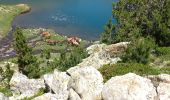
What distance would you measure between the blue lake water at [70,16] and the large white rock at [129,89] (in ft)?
371

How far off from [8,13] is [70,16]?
26.4m

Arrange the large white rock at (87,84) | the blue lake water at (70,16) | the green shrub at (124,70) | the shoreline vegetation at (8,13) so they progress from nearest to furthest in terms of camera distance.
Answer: the large white rock at (87,84) → the green shrub at (124,70) → the shoreline vegetation at (8,13) → the blue lake water at (70,16)

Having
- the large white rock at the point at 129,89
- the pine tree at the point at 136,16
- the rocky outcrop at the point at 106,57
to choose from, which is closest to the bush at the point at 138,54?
the rocky outcrop at the point at 106,57

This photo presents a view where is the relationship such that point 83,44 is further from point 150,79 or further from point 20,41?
point 150,79

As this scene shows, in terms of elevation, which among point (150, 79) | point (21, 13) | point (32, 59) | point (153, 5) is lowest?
point (21, 13)

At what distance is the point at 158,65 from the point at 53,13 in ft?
421

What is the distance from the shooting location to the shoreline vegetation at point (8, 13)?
5861 inches

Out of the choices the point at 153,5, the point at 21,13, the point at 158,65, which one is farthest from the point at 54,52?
the point at 158,65

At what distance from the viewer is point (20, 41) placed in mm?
77562

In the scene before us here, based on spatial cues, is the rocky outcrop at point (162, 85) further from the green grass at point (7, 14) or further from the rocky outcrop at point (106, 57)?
the green grass at point (7, 14)

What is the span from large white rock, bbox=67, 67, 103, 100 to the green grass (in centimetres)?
11662

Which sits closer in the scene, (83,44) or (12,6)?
(83,44)

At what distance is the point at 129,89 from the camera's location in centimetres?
2659

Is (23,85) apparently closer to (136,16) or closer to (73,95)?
(73,95)
